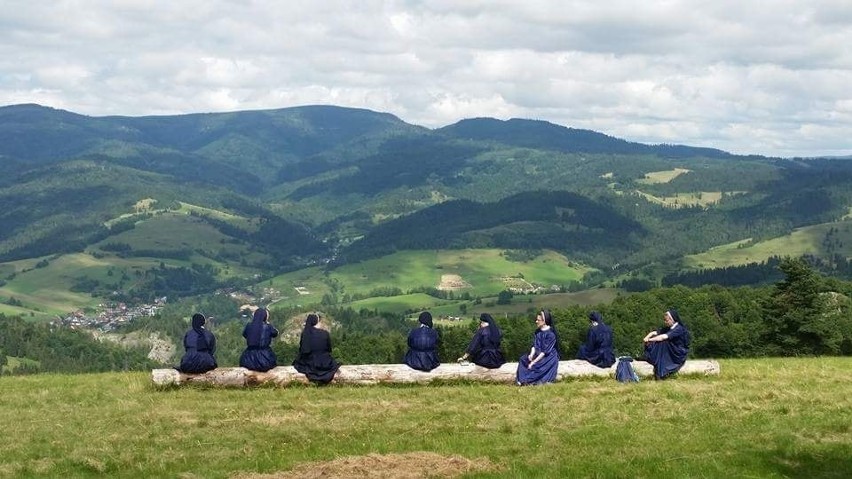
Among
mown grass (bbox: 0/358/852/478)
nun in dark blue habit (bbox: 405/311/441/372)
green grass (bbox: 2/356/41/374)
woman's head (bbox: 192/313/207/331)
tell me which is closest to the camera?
Answer: mown grass (bbox: 0/358/852/478)

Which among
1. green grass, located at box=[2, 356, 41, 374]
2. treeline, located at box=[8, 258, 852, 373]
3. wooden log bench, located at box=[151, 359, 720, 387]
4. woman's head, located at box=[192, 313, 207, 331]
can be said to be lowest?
green grass, located at box=[2, 356, 41, 374]

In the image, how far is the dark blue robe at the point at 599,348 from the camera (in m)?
29.8

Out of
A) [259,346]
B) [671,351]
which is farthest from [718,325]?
[259,346]

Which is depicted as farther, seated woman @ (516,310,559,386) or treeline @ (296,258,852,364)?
treeline @ (296,258,852,364)

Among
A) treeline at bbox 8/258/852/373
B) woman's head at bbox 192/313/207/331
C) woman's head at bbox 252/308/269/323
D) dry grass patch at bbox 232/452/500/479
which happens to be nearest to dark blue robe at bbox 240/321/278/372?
woman's head at bbox 252/308/269/323

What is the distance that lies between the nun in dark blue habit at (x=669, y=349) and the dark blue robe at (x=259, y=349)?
43.6ft

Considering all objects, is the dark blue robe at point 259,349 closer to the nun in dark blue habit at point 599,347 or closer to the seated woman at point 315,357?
the seated woman at point 315,357

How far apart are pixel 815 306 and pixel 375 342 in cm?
6899

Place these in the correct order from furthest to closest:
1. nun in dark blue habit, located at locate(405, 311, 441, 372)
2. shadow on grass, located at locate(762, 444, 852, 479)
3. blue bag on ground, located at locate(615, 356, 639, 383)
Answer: nun in dark blue habit, located at locate(405, 311, 441, 372), blue bag on ground, located at locate(615, 356, 639, 383), shadow on grass, located at locate(762, 444, 852, 479)

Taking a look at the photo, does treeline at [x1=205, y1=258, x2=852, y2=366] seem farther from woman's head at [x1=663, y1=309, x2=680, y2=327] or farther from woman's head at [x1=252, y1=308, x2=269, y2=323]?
woman's head at [x1=252, y1=308, x2=269, y2=323]

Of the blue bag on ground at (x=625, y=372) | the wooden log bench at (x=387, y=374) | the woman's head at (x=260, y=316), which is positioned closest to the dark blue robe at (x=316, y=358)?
the wooden log bench at (x=387, y=374)

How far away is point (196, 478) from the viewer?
16156 mm

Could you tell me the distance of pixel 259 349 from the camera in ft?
93.9

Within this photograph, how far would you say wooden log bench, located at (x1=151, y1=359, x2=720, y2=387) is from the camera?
27922 millimetres
